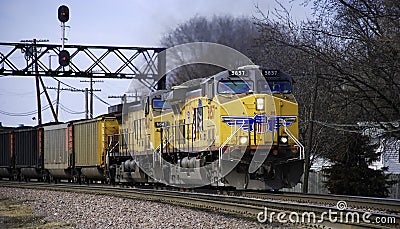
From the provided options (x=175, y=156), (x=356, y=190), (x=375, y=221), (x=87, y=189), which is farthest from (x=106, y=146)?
(x=375, y=221)

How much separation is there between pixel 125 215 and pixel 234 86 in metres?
5.67

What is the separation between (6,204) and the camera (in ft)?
63.5

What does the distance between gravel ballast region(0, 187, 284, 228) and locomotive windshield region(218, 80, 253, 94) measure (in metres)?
3.79

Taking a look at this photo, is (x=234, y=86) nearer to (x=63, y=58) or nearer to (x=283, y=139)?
(x=283, y=139)

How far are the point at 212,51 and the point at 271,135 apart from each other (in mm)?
15635

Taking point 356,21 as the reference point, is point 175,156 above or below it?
below

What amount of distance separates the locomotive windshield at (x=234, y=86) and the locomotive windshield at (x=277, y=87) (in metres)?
0.32

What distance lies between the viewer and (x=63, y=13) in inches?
1077

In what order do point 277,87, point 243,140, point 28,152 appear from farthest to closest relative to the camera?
point 28,152 < point 277,87 < point 243,140

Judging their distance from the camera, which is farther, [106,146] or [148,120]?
[106,146]

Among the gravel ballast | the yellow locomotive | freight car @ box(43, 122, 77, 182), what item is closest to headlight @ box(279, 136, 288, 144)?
the yellow locomotive

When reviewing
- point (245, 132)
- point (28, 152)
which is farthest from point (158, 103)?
point (28, 152)

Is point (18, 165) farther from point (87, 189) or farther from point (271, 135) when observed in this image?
point (271, 135)

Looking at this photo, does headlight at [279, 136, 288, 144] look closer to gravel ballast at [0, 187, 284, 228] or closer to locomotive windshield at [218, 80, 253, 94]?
locomotive windshield at [218, 80, 253, 94]
